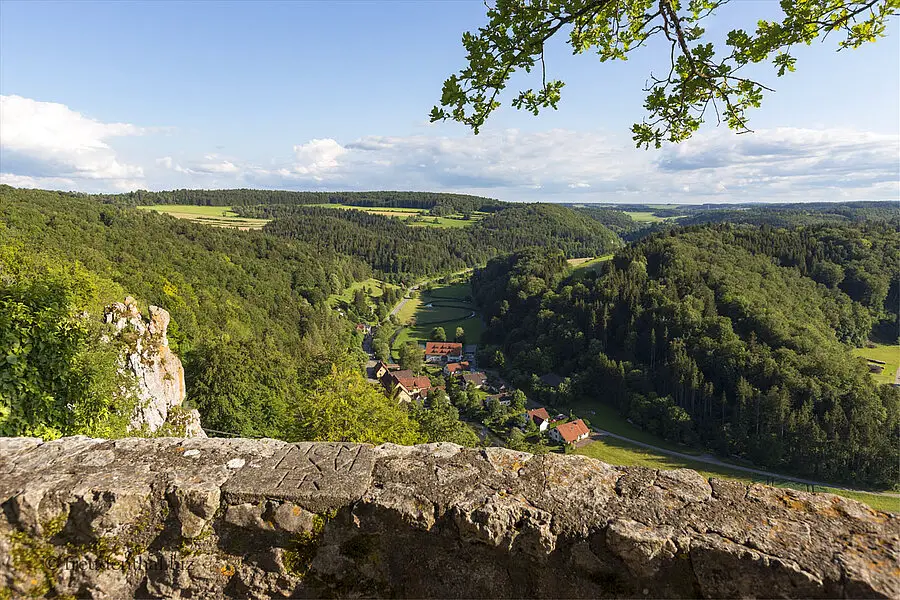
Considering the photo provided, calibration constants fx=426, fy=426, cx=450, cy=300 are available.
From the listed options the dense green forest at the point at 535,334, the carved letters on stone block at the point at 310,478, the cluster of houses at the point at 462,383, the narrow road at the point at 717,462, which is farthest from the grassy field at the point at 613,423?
the carved letters on stone block at the point at 310,478

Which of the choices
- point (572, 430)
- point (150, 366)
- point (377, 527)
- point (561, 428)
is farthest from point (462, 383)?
point (377, 527)

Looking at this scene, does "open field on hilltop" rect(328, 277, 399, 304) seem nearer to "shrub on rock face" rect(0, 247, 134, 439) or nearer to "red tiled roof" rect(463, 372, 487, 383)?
"red tiled roof" rect(463, 372, 487, 383)

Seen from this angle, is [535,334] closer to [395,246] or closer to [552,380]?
[552,380]

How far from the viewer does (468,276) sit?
159625 millimetres

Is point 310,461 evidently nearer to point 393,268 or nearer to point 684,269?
point 684,269

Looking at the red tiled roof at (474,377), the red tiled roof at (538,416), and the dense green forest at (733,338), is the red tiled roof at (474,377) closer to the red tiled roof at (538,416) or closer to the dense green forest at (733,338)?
the dense green forest at (733,338)

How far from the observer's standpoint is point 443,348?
86.9 m

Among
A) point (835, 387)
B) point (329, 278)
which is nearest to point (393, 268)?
point (329, 278)

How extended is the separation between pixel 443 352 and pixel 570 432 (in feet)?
122

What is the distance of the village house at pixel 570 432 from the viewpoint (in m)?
52.2

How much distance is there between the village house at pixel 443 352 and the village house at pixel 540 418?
2829 cm

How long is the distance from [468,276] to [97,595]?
515ft

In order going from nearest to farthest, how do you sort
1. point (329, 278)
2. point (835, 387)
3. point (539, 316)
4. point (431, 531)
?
point (431, 531)
point (835, 387)
point (539, 316)
point (329, 278)

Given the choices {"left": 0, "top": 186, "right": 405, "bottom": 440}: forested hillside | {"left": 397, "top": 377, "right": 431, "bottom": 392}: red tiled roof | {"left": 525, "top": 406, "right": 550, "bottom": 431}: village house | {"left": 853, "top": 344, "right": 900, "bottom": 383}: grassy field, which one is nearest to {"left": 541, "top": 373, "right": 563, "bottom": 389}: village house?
{"left": 525, "top": 406, "right": 550, "bottom": 431}: village house
